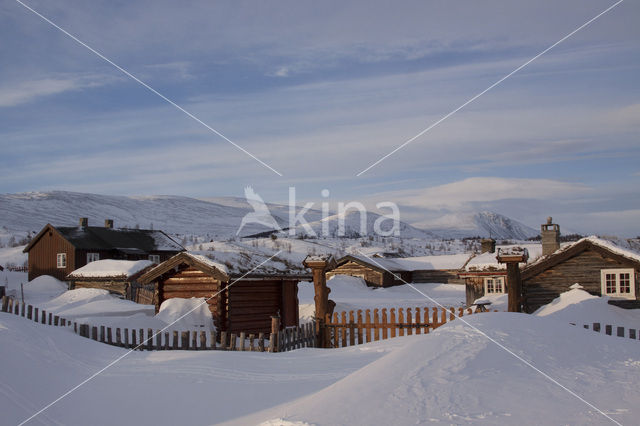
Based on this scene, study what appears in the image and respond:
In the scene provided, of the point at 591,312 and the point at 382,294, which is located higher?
the point at 591,312

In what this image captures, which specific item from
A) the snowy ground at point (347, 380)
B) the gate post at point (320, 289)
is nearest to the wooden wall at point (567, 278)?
the gate post at point (320, 289)

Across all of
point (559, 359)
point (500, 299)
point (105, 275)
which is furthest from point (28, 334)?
point (105, 275)

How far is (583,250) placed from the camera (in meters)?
24.6

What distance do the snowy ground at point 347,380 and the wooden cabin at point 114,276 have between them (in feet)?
84.5

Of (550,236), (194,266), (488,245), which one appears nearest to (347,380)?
(194,266)

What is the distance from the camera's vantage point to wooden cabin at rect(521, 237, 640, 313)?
23328mm

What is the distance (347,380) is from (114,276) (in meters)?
34.1

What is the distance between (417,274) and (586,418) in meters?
47.8

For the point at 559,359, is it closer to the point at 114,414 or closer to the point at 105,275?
the point at 114,414

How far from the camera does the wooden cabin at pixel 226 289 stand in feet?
65.4

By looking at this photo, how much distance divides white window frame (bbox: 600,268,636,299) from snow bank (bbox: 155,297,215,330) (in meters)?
15.4

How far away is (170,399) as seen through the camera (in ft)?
31.9

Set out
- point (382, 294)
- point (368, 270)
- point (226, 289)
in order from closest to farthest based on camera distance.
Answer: point (226, 289)
point (382, 294)
point (368, 270)

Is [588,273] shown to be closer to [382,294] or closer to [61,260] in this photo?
[382,294]
